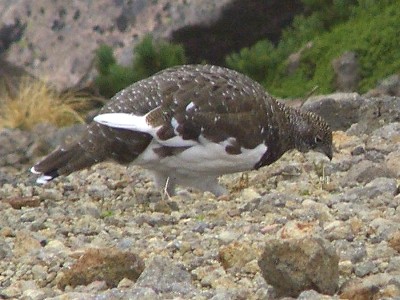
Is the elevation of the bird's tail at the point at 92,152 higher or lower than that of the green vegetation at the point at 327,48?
higher

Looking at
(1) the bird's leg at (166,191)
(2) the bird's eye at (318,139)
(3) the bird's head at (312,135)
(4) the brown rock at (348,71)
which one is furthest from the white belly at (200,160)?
(4) the brown rock at (348,71)

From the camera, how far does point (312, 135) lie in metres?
7.43

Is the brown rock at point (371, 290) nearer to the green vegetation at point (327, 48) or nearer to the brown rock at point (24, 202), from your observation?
the brown rock at point (24, 202)

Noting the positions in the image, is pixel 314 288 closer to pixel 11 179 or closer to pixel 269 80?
pixel 11 179

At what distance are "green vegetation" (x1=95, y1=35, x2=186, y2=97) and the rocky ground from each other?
2569 mm

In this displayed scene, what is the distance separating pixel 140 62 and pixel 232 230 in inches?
232

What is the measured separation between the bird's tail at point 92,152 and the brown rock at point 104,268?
5.96 feet

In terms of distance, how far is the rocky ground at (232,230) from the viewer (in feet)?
14.0

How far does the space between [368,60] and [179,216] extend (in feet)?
14.4

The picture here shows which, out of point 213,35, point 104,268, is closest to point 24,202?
point 104,268

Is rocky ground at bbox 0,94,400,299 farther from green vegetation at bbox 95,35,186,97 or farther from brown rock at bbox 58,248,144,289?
green vegetation at bbox 95,35,186,97

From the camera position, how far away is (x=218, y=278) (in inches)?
183

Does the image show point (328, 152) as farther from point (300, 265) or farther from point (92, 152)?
point (300, 265)

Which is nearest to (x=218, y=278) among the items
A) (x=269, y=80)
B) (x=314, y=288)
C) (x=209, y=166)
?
(x=314, y=288)
